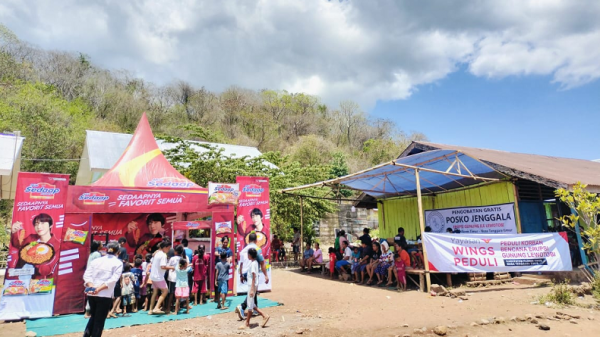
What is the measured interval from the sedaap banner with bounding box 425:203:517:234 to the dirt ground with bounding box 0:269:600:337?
2.16 metres

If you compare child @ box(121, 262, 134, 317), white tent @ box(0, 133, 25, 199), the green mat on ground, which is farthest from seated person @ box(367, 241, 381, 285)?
white tent @ box(0, 133, 25, 199)

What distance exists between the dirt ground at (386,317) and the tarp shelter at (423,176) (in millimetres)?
1463

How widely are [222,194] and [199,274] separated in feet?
6.68

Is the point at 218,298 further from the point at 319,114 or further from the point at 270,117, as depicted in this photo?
the point at 319,114

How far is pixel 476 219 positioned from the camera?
11609 millimetres

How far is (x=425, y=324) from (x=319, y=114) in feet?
149

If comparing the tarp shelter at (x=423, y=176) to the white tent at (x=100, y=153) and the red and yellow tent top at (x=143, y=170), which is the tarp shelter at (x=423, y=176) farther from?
the white tent at (x=100, y=153)

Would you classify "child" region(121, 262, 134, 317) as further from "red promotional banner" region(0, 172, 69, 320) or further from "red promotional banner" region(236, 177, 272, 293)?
"red promotional banner" region(236, 177, 272, 293)

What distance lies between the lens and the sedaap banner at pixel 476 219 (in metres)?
10.5

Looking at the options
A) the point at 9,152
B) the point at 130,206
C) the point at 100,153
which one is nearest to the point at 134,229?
the point at 130,206

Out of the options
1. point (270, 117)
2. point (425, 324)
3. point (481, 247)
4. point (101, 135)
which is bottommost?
point (425, 324)

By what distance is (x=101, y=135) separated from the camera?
2111 centimetres

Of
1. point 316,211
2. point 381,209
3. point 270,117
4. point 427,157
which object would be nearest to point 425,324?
point 427,157

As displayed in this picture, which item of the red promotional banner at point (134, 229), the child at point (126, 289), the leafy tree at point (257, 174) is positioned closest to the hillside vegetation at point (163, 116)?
the leafy tree at point (257, 174)
